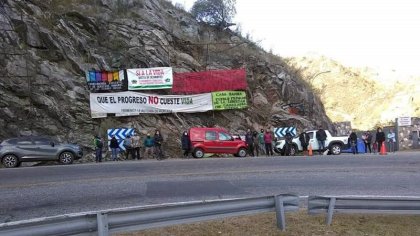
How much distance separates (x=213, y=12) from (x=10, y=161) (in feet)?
91.7

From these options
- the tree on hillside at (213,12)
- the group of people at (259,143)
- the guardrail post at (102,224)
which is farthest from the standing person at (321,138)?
the guardrail post at (102,224)

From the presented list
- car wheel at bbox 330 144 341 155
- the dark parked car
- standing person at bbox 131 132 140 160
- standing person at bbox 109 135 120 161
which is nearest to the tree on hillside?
car wheel at bbox 330 144 341 155

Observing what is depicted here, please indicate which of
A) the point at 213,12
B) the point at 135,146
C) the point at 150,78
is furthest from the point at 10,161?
the point at 213,12

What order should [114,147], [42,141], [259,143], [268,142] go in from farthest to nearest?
1. [259,143]
2. [268,142]
3. [114,147]
4. [42,141]

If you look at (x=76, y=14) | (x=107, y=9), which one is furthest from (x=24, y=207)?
(x=107, y=9)

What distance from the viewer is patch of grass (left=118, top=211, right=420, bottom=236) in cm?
670

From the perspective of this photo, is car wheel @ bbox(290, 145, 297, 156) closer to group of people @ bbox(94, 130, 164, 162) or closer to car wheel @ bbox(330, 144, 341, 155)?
car wheel @ bbox(330, 144, 341, 155)

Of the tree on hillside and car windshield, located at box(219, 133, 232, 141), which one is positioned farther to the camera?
the tree on hillside

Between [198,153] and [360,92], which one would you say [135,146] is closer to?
[198,153]

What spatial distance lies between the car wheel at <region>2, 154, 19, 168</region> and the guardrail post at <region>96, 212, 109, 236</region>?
1952 centimetres

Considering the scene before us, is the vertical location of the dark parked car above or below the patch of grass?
above

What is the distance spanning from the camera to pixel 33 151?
76.9ft

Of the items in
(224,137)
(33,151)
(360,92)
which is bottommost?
(33,151)

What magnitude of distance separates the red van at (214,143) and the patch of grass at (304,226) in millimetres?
19161
